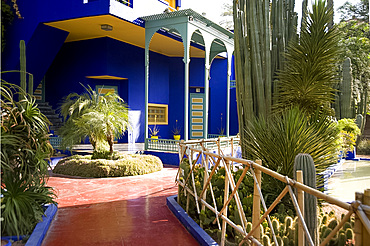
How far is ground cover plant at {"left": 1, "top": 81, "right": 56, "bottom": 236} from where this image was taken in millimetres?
4125

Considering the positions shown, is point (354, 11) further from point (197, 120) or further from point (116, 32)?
point (116, 32)

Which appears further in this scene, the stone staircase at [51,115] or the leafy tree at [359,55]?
the leafy tree at [359,55]

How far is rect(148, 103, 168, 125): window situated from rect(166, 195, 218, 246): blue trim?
1087 cm

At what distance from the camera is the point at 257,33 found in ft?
20.6

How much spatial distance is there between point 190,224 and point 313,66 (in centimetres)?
332

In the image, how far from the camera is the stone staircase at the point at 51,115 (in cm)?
1447

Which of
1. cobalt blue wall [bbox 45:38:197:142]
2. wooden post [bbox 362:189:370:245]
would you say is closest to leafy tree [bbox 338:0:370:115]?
cobalt blue wall [bbox 45:38:197:142]

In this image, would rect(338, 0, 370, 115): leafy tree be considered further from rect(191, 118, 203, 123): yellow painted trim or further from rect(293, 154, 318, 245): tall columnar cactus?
rect(293, 154, 318, 245): tall columnar cactus

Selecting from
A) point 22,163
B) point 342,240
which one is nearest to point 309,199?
point 342,240

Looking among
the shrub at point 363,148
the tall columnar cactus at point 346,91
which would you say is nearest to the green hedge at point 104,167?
the tall columnar cactus at point 346,91

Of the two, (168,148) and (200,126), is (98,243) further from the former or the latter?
(200,126)

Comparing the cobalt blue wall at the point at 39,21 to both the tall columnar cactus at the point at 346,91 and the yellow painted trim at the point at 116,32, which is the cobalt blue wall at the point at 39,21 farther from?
the tall columnar cactus at the point at 346,91

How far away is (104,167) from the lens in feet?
29.8

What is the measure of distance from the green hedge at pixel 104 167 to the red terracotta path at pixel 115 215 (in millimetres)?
363
